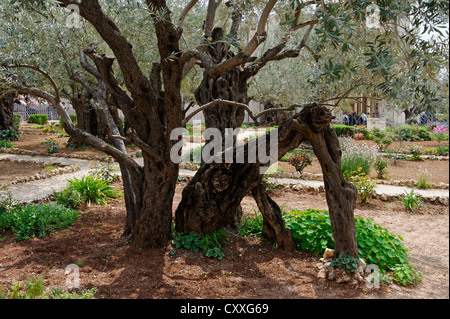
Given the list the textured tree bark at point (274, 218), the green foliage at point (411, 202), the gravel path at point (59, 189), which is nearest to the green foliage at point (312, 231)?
the textured tree bark at point (274, 218)

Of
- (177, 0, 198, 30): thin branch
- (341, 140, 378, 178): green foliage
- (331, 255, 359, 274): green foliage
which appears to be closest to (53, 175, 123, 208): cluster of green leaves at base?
(177, 0, 198, 30): thin branch

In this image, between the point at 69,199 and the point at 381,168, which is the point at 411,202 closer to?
the point at 381,168

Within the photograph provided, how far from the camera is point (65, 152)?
514 inches

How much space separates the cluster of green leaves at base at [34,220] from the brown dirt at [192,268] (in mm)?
163

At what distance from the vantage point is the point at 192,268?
4.14 m

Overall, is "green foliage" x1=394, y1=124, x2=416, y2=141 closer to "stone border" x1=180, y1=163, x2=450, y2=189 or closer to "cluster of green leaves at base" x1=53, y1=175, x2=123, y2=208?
"stone border" x1=180, y1=163, x2=450, y2=189

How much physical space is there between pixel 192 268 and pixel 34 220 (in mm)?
2833

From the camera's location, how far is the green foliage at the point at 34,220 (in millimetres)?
5332

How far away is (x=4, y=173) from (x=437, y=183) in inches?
437

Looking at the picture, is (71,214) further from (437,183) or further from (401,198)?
(437,183)

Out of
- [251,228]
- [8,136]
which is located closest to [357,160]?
[251,228]

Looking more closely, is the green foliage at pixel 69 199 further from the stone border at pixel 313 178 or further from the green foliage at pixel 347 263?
the green foliage at pixel 347 263

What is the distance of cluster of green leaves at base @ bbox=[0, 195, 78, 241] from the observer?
5.33 m
